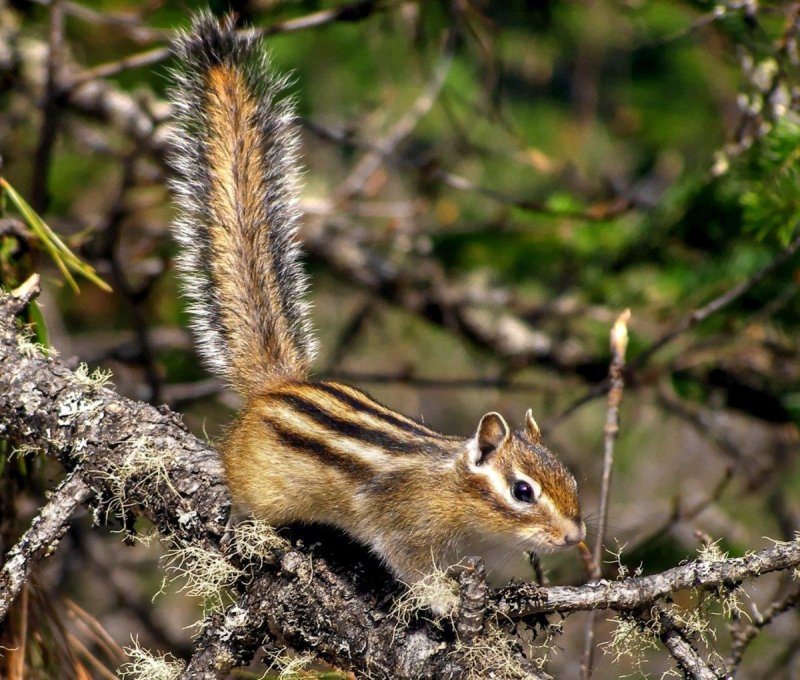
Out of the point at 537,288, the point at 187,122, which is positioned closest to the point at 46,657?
the point at 187,122

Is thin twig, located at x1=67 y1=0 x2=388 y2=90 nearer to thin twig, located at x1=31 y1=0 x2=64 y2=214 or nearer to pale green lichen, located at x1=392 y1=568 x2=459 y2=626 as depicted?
thin twig, located at x1=31 y1=0 x2=64 y2=214

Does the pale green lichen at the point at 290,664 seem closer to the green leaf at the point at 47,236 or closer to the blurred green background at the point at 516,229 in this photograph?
the blurred green background at the point at 516,229

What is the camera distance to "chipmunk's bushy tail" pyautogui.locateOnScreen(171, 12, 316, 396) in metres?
2.60

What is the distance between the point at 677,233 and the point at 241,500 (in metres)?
2.24

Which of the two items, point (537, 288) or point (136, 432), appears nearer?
point (136, 432)

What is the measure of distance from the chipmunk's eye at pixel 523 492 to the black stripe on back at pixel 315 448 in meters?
0.45

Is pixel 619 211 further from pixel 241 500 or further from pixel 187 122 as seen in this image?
pixel 241 500

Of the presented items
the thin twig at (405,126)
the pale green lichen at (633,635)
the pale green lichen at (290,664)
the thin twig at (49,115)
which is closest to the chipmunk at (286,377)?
the pale green lichen at (290,664)

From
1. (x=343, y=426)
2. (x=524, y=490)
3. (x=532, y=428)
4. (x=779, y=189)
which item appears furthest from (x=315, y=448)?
(x=779, y=189)

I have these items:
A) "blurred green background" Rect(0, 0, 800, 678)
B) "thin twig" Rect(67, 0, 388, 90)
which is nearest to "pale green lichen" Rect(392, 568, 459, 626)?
"blurred green background" Rect(0, 0, 800, 678)

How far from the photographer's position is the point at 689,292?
11.7 feet

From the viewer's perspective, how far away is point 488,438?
262 centimetres

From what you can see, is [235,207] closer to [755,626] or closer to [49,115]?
[49,115]

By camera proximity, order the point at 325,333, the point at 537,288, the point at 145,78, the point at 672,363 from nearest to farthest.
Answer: the point at 672,363 → the point at 145,78 → the point at 537,288 → the point at 325,333
